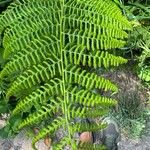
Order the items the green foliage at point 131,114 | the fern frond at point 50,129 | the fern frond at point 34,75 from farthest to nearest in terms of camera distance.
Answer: the green foliage at point 131,114 < the fern frond at point 34,75 < the fern frond at point 50,129

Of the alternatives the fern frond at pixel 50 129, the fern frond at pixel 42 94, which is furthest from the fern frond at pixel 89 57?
the fern frond at pixel 50 129

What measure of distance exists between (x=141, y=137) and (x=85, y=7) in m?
0.89

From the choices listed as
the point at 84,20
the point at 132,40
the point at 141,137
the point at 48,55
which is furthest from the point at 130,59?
the point at 48,55

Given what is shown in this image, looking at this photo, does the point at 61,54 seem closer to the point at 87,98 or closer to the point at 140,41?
the point at 87,98

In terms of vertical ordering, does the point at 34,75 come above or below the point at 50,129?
above

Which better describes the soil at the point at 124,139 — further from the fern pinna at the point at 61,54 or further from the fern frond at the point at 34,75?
the fern frond at the point at 34,75

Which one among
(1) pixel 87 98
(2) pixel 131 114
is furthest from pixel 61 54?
(2) pixel 131 114

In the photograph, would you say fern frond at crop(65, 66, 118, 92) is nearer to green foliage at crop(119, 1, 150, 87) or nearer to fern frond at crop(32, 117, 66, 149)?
fern frond at crop(32, 117, 66, 149)

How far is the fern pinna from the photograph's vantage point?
164cm

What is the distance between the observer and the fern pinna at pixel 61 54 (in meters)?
1.64

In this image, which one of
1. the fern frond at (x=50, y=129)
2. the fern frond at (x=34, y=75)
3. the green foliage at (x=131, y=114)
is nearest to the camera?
the fern frond at (x=50, y=129)

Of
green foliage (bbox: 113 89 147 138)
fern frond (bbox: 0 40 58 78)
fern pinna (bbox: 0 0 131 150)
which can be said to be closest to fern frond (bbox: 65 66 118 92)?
fern pinna (bbox: 0 0 131 150)

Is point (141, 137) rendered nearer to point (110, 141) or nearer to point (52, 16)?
point (110, 141)

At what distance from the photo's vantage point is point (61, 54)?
177 centimetres
